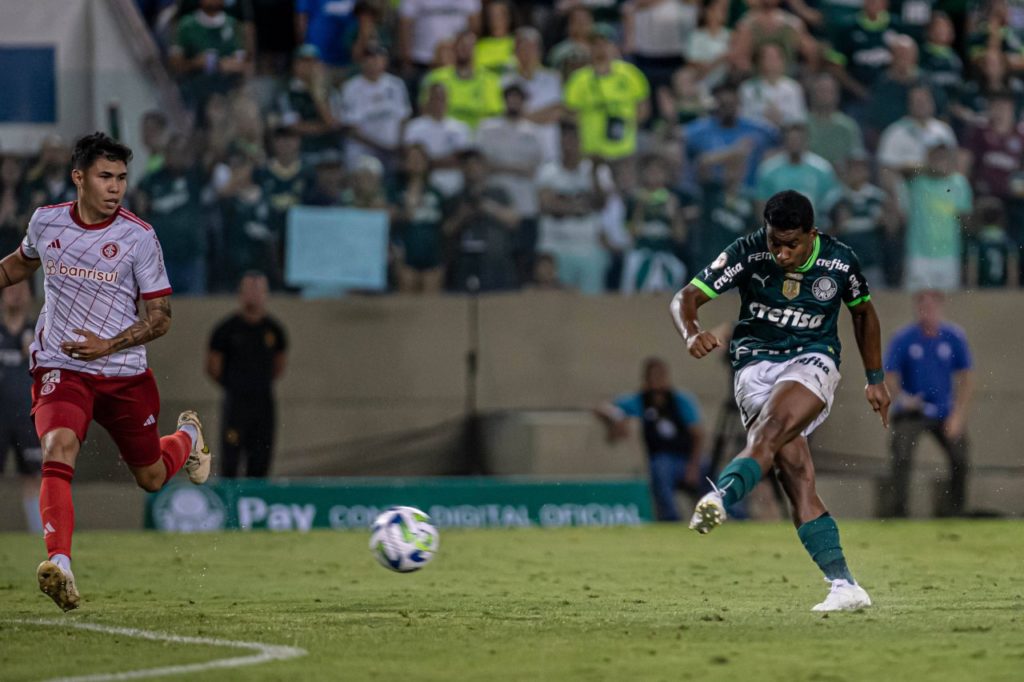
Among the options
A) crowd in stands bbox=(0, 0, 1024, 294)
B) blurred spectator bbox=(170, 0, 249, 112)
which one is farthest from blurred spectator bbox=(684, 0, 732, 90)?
blurred spectator bbox=(170, 0, 249, 112)

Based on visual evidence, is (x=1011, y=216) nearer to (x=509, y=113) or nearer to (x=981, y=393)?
(x=981, y=393)

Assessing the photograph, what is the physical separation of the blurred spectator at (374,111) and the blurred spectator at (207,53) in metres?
1.11

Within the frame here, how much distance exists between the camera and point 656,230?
16.6 meters

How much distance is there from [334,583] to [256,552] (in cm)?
267

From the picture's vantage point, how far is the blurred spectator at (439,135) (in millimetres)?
16734

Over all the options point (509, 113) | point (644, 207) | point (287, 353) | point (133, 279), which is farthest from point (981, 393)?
point (133, 279)

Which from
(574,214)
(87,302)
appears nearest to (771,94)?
(574,214)

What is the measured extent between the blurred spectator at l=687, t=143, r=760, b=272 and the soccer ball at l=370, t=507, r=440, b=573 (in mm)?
7665

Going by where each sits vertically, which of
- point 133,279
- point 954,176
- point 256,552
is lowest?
point 256,552

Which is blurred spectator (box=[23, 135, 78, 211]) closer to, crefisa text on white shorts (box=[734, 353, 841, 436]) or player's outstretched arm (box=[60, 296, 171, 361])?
player's outstretched arm (box=[60, 296, 171, 361])

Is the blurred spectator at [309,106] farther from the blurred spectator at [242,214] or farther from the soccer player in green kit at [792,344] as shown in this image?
the soccer player in green kit at [792,344]

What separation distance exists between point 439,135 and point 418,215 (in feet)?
3.08

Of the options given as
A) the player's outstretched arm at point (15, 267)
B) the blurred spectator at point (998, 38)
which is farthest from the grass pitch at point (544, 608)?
the blurred spectator at point (998, 38)

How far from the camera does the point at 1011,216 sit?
16656 mm
